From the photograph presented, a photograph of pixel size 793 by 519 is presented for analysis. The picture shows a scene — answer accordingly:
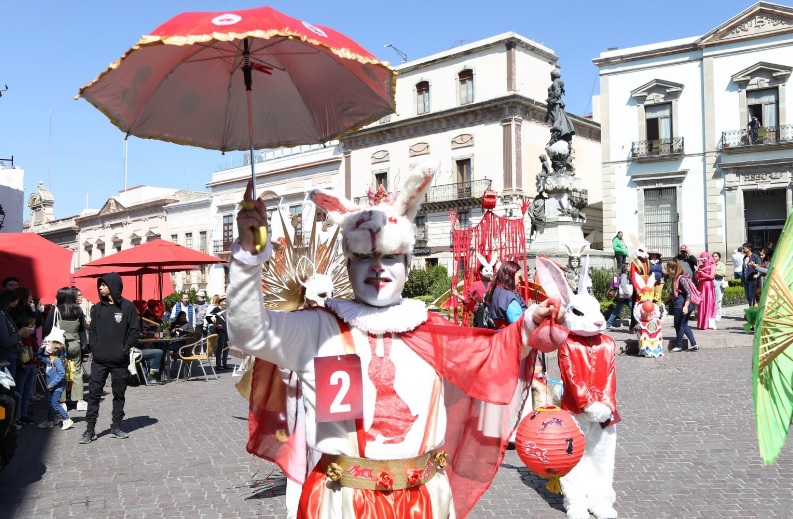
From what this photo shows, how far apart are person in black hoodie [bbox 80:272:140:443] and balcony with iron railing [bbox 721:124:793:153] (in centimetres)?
2592

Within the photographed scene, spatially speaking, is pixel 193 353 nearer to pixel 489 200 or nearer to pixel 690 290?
pixel 489 200

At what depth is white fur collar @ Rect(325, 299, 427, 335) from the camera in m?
2.81

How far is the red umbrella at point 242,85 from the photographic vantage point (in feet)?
7.73

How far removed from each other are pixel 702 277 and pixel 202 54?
1352 centimetres

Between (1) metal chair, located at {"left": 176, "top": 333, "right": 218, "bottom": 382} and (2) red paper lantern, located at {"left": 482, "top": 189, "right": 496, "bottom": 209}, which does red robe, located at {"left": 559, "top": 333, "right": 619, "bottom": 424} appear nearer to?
(2) red paper lantern, located at {"left": 482, "top": 189, "right": 496, "bottom": 209}

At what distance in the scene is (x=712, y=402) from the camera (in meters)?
8.31

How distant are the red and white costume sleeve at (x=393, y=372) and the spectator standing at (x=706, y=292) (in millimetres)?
12747

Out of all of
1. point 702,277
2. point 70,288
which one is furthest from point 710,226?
point 70,288

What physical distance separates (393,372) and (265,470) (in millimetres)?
3857

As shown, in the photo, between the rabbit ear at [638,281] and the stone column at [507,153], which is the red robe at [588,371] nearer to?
the rabbit ear at [638,281]

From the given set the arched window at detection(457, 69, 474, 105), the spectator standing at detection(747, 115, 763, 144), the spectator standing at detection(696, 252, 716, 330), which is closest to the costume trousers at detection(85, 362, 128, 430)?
the spectator standing at detection(696, 252, 716, 330)

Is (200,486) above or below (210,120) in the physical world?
below

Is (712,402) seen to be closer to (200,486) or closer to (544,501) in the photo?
(544,501)

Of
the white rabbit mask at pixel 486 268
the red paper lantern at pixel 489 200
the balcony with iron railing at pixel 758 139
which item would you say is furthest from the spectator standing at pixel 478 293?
the balcony with iron railing at pixel 758 139
